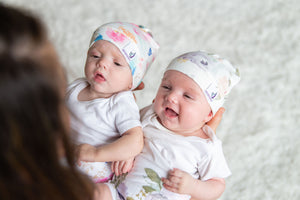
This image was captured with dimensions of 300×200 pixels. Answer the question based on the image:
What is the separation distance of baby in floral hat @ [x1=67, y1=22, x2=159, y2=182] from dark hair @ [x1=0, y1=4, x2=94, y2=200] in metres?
0.40

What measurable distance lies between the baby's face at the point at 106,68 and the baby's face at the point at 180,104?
0.45 feet

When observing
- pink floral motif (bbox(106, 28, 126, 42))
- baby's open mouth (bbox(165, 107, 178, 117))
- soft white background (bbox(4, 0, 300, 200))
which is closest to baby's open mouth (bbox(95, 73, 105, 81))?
pink floral motif (bbox(106, 28, 126, 42))

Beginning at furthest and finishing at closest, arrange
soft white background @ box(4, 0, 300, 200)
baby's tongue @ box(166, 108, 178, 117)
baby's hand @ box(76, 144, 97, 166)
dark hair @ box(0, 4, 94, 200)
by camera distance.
→ soft white background @ box(4, 0, 300, 200), baby's tongue @ box(166, 108, 178, 117), baby's hand @ box(76, 144, 97, 166), dark hair @ box(0, 4, 94, 200)

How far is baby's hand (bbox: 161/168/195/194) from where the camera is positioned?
3.29ft

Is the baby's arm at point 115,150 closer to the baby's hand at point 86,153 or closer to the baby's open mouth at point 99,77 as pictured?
the baby's hand at point 86,153

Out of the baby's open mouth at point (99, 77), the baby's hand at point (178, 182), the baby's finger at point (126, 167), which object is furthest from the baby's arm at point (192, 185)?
the baby's open mouth at point (99, 77)

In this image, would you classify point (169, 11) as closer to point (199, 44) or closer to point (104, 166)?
point (199, 44)

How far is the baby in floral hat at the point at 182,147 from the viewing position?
3.35 feet

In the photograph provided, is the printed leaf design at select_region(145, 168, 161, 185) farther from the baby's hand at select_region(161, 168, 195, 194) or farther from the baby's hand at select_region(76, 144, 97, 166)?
the baby's hand at select_region(76, 144, 97, 166)

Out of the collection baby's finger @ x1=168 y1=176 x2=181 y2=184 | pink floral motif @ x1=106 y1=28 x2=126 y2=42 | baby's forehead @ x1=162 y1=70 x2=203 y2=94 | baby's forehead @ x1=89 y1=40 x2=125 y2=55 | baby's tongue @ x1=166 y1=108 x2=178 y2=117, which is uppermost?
pink floral motif @ x1=106 y1=28 x2=126 y2=42

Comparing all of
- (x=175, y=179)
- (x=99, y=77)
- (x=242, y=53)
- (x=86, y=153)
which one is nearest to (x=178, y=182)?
(x=175, y=179)

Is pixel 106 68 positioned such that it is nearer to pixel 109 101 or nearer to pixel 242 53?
pixel 109 101

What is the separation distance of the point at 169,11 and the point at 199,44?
329 mm

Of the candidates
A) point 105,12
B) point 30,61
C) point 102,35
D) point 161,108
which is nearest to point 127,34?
point 102,35
